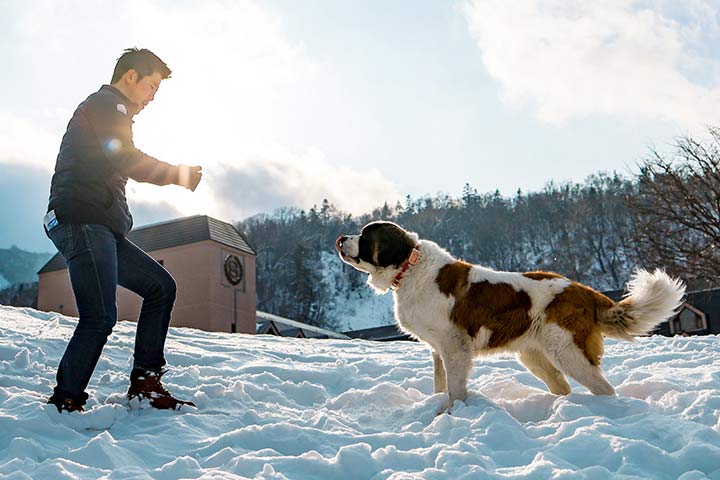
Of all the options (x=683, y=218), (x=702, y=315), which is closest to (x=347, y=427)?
(x=683, y=218)

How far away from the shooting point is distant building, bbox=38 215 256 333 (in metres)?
34.4

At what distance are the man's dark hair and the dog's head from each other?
213 cm

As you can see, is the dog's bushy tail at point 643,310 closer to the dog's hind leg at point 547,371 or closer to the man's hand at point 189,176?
the dog's hind leg at point 547,371

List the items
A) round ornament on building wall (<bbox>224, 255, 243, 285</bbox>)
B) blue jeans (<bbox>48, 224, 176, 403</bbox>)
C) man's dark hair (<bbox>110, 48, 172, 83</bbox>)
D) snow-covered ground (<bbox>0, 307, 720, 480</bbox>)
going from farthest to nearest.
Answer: round ornament on building wall (<bbox>224, 255, 243, 285</bbox>)
man's dark hair (<bbox>110, 48, 172, 83</bbox>)
blue jeans (<bbox>48, 224, 176, 403</bbox>)
snow-covered ground (<bbox>0, 307, 720, 480</bbox>)

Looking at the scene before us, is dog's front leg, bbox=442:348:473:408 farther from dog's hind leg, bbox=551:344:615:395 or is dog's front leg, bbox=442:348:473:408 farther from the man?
the man

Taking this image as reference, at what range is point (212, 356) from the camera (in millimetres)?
7699

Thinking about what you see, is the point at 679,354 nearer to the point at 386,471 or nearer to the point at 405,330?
the point at 405,330

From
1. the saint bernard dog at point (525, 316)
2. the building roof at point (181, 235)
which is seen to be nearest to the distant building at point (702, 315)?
the building roof at point (181, 235)

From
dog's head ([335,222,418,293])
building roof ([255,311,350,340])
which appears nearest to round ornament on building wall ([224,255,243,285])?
building roof ([255,311,350,340])

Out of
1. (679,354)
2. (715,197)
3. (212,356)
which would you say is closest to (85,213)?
(212,356)

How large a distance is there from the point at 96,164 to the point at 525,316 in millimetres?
3436

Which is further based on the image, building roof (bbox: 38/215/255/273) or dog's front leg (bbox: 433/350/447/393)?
building roof (bbox: 38/215/255/273)

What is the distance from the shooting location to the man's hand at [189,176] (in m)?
4.44

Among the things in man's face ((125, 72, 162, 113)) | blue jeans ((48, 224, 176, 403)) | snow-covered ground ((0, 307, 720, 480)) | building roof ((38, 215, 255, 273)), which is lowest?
snow-covered ground ((0, 307, 720, 480))
